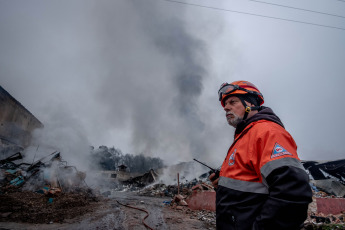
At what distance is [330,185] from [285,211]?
13.2 metres

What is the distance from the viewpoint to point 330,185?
10.1m

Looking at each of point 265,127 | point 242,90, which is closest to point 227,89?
point 242,90

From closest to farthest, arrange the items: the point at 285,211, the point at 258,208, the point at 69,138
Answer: the point at 285,211 < the point at 258,208 < the point at 69,138

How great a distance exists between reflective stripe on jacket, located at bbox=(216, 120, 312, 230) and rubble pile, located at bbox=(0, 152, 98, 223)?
20.3 feet

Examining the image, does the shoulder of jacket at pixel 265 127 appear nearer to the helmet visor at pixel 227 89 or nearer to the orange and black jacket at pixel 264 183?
the orange and black jacket at pixel 264 183

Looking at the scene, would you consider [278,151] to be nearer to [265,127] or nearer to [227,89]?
[265,127]

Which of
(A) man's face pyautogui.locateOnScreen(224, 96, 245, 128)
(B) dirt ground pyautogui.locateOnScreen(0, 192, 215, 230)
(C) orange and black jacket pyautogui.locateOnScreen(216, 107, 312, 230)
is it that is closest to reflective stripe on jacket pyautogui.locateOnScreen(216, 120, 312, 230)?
(C) orange and black jacket pyautogui.locateOnScreen(216, 107, 312, 230)

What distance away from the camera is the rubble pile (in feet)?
18.0

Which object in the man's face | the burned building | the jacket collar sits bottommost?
the jacket collar

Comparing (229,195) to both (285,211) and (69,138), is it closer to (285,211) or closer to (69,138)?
(285,211)

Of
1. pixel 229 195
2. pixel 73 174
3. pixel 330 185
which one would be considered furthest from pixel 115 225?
pixel 330 185

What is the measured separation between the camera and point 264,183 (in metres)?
1.16

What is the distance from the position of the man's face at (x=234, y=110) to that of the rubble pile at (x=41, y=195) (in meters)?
6.29

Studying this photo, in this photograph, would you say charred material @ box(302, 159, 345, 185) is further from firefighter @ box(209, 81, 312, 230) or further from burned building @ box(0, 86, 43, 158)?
burned building @ box(0, 86, 43, 158)
